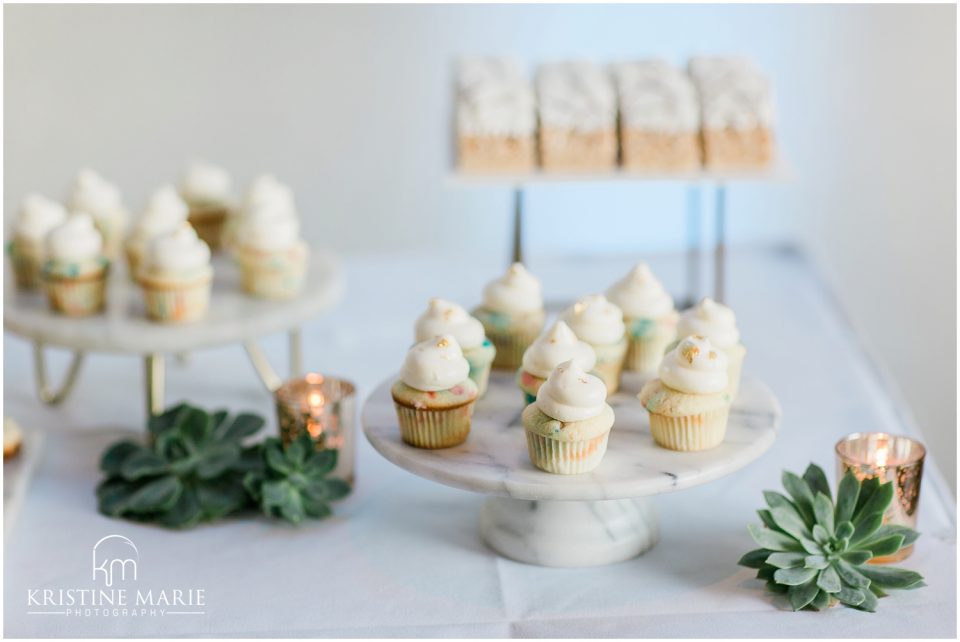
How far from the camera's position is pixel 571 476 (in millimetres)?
1492

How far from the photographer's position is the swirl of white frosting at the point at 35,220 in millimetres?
2088

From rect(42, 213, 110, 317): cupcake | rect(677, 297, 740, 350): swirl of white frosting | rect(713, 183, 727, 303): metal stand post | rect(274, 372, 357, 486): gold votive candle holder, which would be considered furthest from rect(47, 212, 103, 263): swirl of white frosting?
rect(713, 183, 727, 303): metal stand post

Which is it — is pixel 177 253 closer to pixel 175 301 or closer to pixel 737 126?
pixel 175 301

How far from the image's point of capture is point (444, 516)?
1.79 m

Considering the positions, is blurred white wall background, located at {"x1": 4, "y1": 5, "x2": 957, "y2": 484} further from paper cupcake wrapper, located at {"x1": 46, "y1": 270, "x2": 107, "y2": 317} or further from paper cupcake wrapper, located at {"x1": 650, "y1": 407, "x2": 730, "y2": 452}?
paper cupcake wrapper, located at {"x1": 650, "y1": 407, "x2": 730, "y2": 452}

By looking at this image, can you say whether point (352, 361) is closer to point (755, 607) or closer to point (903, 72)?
point (755, 607)

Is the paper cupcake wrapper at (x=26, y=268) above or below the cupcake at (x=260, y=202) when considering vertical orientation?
below

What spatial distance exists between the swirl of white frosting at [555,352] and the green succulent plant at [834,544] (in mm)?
279

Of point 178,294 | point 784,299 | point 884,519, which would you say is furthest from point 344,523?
point 784,299

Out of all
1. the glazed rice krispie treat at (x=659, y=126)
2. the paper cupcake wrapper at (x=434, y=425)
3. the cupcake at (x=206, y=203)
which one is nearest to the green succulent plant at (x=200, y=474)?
the paper cupcake wrapper at (x=434, y=425)

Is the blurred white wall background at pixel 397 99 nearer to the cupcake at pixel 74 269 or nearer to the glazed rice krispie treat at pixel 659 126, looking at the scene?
the glazed rice krispie treat at pixel 659 126

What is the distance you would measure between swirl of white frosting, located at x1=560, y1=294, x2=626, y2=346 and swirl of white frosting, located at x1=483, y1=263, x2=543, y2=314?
0.29ft

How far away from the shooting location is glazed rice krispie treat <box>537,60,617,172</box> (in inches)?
94.5

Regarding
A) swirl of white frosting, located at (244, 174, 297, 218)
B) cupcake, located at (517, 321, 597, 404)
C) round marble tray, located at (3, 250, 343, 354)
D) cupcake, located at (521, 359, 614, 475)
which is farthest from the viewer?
swirl of white frosting, located at (244, 174, 297, 218)
